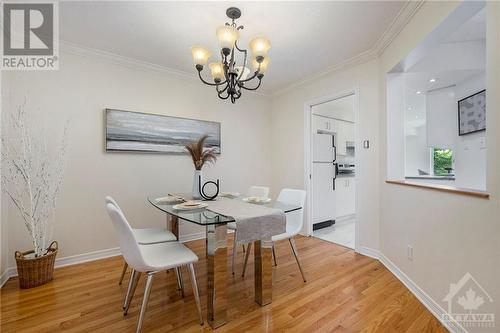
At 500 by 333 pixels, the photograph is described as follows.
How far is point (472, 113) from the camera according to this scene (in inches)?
117

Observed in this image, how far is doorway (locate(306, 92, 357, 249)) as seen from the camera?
3494mm

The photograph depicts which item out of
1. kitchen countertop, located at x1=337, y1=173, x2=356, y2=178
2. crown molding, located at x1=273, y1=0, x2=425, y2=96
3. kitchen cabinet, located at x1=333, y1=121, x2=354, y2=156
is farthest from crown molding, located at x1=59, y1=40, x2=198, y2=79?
kitchen countertop, located at x1=337, y1=173, x2=356, y2=178

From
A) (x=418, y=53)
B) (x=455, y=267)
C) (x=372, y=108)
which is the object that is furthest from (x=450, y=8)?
(x=455, y=267)

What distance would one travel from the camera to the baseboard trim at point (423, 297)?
4.64 ft

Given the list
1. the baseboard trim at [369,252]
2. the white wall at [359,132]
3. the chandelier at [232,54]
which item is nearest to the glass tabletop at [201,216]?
the chandelier at [232,54]

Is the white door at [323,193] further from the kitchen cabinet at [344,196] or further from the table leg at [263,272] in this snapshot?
the table leg at [263,272]

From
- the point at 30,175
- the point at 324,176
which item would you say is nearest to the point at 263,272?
the point at 30,175

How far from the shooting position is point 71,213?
2.43 metres

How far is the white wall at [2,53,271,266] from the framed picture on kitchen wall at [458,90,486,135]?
3.60m

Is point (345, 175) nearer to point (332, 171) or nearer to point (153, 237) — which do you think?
point (332, 171)

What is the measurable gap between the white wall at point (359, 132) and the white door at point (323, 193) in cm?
35

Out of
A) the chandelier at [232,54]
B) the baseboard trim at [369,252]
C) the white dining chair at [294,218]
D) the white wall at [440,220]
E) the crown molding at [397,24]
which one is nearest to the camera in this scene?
the white wall at [440,220]

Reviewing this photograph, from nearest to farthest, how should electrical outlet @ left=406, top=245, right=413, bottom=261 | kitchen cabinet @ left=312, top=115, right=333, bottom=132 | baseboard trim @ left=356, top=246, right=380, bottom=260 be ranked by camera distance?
electrical outlet @ left=406, top=245, right=413, bottom=261, baseboard trim @ left=356, top=246, right=380, bottom=260, kitchen cabinet @ left=312, top=115, right=333, bottom=132

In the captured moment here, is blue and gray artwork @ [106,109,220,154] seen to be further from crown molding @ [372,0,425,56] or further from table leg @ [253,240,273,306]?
crown molding @ [372,0,425,56]
